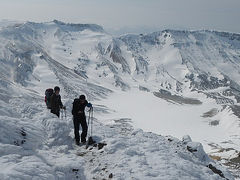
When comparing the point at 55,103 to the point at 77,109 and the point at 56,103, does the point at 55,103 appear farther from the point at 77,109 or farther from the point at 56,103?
the point at 77,109

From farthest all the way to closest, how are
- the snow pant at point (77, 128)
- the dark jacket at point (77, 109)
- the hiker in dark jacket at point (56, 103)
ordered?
1. the hiker in dark jacket at point (56, 103)
2. the dark jacket at point (77, 109)
3. the snow pant at point (77, 128)

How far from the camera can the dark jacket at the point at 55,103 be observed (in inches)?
973

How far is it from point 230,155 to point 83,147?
119 meters

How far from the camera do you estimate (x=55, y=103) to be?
25062 mm

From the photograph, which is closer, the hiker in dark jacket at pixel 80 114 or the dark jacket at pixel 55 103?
the hiker in dark jacket at pixel 80 114

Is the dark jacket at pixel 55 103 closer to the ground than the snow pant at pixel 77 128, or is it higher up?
higher up

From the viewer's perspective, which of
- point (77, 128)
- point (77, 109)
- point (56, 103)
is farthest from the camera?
point (56, 103)

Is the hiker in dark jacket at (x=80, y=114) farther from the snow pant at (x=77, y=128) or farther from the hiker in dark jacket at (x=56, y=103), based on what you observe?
the hiker in dark jacket at (x=56, y=103)

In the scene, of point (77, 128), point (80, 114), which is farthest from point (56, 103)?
point (77, 128)

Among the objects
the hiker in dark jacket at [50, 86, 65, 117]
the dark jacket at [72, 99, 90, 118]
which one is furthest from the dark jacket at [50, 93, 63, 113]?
the dark jacket at [72, 99, 90, 118]

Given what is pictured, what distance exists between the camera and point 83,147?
20656 millimetres

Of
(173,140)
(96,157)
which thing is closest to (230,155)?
(173,140)

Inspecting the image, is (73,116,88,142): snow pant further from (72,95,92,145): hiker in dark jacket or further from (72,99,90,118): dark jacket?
(72,99,90,118): dark jacket

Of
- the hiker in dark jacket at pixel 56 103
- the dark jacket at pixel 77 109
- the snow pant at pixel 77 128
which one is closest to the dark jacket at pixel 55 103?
the hiker in dark jacket at pixel 56 103
